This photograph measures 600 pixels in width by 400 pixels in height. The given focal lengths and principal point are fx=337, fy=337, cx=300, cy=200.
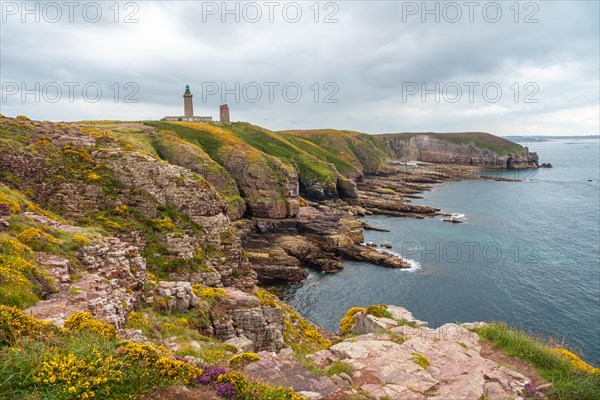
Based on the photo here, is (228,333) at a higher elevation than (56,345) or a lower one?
lower

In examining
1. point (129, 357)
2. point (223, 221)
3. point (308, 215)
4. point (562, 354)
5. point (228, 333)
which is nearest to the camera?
point (129, 357)

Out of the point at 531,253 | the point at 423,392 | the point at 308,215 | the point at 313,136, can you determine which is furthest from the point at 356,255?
the point at 313,136

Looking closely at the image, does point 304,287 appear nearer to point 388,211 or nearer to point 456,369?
point 456,369

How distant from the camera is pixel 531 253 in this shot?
61.8 m

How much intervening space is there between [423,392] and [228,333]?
1183 centimetres

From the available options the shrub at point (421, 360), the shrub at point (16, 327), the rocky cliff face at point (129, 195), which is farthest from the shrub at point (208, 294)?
the shrub at point (421, 360)

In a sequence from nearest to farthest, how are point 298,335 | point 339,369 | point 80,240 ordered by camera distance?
point 339,369
point 80,240
point 298,335

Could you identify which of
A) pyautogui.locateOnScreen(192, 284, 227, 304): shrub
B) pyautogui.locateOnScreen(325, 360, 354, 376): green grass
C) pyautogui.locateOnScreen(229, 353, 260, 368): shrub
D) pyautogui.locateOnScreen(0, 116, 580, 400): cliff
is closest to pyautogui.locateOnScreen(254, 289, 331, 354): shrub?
pyautogui.locateOnScreen(0, 116, 580, 400): cliff

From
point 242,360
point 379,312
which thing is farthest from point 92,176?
point 379,312

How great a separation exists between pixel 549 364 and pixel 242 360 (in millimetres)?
14779

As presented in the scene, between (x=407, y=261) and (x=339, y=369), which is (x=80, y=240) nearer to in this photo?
(x=339, y=369)

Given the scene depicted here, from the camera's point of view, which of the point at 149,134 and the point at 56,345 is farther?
the point at 149,134

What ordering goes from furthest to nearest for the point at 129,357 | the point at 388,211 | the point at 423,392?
the point at 388,211 → the point at 423,392 → the point at 129,357

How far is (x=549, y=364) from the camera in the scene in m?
16.3
